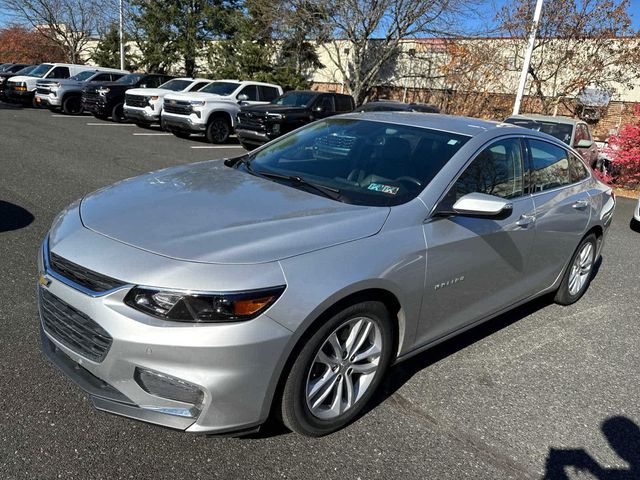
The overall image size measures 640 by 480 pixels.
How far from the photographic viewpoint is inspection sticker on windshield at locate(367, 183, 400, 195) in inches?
122

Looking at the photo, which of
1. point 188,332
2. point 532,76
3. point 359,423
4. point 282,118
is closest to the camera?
point 188,332

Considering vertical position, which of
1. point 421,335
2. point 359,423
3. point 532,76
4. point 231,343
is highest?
point 532,76

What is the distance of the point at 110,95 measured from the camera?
17719 mm

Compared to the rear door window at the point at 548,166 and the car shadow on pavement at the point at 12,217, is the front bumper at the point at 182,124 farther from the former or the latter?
the rear door window at the point at 548,166

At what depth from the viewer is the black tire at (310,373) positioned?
2441mm

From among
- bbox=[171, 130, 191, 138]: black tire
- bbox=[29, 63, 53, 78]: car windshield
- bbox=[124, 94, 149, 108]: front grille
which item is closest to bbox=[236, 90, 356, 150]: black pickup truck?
bbox=[171, 130, 191, 138]: black tire

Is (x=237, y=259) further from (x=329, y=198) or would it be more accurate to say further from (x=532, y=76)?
(x=532, y=76)

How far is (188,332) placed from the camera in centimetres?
216

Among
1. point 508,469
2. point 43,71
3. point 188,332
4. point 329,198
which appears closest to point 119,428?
point 188,332

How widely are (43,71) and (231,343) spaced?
77.3ft

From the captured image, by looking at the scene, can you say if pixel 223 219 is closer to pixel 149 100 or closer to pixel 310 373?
pixel 310 373

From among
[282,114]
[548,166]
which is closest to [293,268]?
[548,166]

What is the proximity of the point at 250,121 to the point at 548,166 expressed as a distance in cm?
1040

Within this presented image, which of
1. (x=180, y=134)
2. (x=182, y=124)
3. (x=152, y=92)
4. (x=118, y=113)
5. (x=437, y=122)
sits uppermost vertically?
(x=437, y=122)
